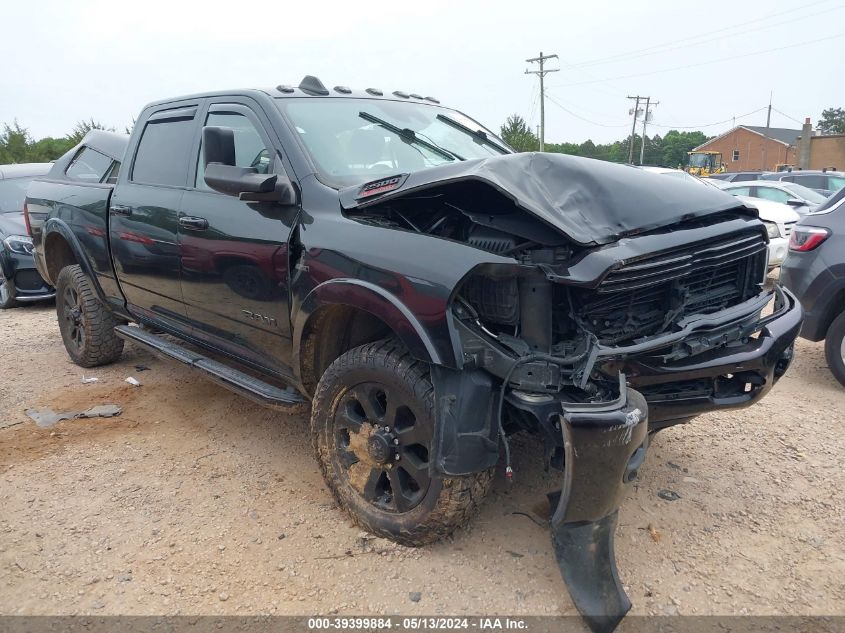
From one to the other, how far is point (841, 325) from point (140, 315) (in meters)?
5.05

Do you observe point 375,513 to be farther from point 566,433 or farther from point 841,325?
point 841,325

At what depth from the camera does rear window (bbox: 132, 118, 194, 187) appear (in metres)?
3.87

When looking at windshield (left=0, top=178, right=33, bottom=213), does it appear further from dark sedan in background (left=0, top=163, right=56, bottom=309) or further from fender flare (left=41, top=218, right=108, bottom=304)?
fender flare (left=41, top=218, right=108, bottom=304)

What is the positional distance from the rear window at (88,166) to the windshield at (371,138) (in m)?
2.60

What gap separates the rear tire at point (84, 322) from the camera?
504 cm

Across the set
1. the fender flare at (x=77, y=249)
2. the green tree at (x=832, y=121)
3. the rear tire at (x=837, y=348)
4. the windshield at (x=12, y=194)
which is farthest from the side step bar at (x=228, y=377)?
the green tree at (x=832, y=121)

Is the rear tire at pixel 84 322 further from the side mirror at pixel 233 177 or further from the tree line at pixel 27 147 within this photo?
the tree line at pixel 27 147

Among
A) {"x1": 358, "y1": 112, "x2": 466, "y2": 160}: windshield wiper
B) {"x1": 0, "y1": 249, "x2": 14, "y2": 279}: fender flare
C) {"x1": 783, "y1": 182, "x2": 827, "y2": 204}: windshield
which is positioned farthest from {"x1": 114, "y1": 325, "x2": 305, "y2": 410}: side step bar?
{"x1": 783, "y1": 182, "x2": 827, "y2": 204}: windshield

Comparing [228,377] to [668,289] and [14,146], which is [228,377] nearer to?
[668,289]

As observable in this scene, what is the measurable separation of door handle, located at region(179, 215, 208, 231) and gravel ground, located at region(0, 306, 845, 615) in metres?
1.33

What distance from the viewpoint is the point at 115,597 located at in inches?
98.3

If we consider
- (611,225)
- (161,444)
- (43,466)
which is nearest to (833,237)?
(611,225)

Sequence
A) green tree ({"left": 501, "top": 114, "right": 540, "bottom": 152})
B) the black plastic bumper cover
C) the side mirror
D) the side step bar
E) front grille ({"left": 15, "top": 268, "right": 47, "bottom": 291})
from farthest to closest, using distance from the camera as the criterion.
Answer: green tree ({"left": 501, "top": 114, "right": 540, "bottom": 152}) < front grille ({"left": 15, "top": 268, "right": 47, "bottom": 291}) < the side step bar < the side mirror < the black plastic bumper cover

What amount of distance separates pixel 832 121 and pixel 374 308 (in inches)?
3537
